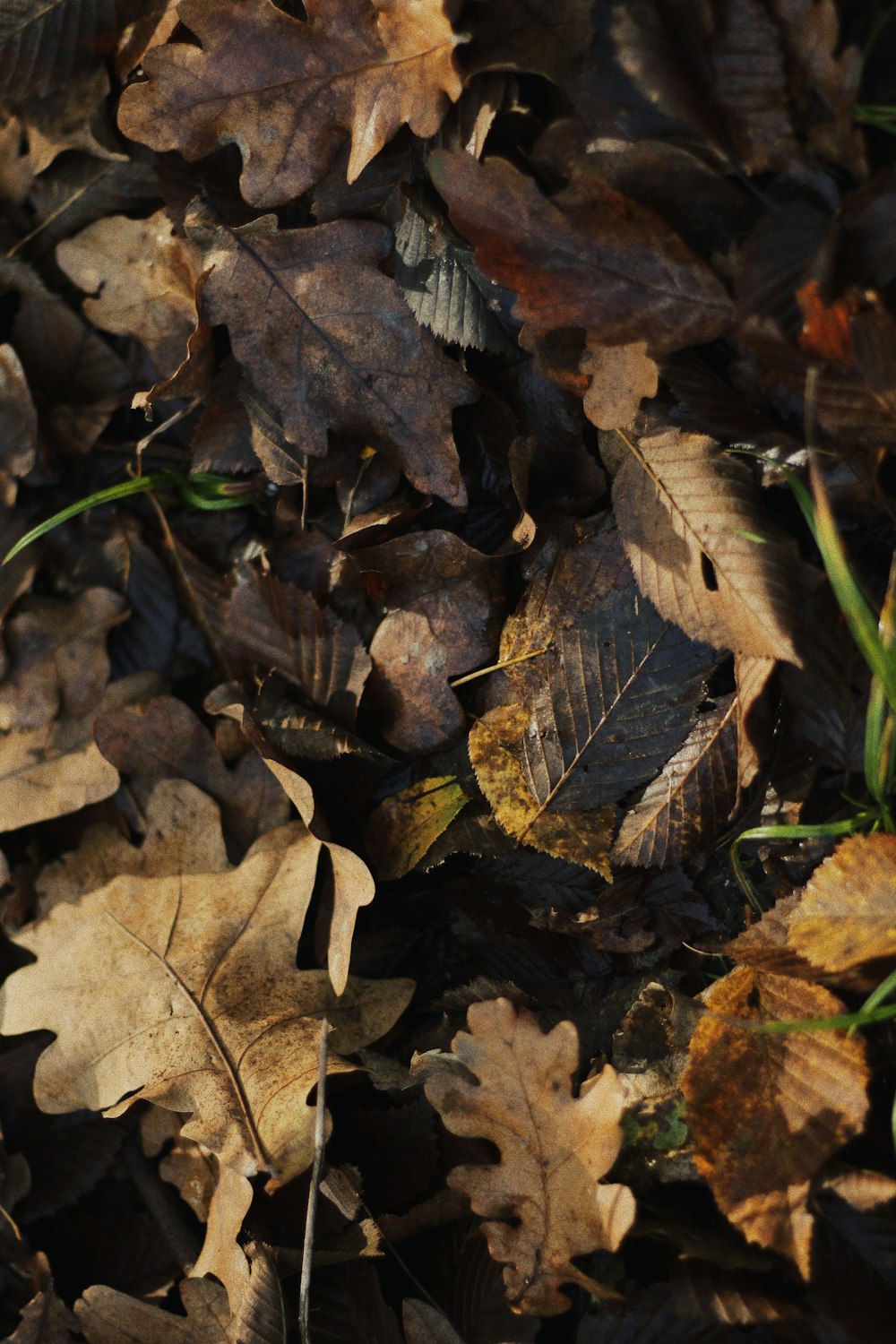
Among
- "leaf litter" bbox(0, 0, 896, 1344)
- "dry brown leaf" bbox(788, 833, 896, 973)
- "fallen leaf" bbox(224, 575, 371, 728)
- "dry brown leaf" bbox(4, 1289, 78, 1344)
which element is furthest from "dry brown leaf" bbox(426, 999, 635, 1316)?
"dry brown leaf" bbox(4, 1289, 78, 1344)

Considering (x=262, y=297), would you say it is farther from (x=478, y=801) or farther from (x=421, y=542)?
(x=478, y=801)

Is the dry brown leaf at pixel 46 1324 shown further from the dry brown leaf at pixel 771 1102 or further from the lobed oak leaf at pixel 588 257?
the lobed oak leaf at pixel 588 257

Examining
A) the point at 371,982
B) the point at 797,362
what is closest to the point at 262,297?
the point at 797,362

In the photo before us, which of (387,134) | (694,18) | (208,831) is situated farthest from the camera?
(208,831)

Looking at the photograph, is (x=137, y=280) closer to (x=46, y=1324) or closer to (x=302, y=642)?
(x=302, y=642)

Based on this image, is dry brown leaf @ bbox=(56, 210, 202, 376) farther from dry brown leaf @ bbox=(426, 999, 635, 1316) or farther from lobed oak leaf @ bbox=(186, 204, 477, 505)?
dry brown leaf @ bbox=(426, 999, 635, 1316)

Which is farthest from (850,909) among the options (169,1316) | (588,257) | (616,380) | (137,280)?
(137,280)
